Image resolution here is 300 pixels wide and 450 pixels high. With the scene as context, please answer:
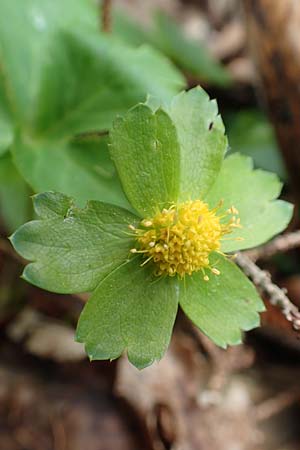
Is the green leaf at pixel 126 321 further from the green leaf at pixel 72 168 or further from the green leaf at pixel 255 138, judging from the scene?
the green leaf at pixel 255 138

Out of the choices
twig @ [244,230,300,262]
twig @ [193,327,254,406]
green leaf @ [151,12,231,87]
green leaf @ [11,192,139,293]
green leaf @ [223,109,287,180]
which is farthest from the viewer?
green leaf @ [151,12,231,87]

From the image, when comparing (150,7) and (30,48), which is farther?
(150,7)

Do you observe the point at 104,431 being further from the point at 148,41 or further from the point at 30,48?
the point at 148,41

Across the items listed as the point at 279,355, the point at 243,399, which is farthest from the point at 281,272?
the point at 243,399

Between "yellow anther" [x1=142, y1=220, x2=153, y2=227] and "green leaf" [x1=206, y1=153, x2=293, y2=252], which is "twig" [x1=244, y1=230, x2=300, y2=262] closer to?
"green leaf" [x1=206, y1=153, x2=293, y2=252]

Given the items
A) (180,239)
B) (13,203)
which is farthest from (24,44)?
(180,239)

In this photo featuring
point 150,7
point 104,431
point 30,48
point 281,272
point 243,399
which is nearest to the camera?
point 30,48

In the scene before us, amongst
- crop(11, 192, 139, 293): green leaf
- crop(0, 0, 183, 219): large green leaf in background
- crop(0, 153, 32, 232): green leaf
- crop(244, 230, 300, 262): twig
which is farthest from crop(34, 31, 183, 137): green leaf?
crop(11, 192, 139, 293): green leaf
